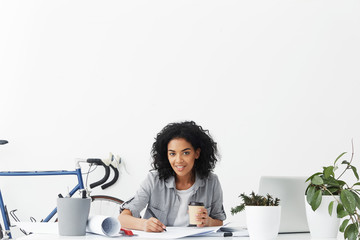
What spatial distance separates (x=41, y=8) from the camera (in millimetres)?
3809

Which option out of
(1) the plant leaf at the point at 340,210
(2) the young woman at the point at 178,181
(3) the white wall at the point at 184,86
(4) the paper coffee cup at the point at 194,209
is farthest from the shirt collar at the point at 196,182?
(3) the white wall at the point at 184,86

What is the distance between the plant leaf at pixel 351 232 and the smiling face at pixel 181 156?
2.88 feet

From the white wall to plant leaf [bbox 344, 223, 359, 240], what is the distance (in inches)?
85.3

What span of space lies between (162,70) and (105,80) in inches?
16.1

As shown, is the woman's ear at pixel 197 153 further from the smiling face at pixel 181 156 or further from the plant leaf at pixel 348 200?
the plant leaf at pixel 348 200

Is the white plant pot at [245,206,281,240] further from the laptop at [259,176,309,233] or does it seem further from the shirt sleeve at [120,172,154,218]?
the shirt sleeve at [120,172,154,218]

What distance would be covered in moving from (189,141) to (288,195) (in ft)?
2.30

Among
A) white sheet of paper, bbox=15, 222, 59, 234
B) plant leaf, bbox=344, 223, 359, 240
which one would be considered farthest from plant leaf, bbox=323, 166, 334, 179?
white sheet of paper, bbox=15, 222, 59, 234

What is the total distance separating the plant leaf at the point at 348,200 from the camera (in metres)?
1.41

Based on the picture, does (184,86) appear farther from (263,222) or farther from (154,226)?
(263,222)

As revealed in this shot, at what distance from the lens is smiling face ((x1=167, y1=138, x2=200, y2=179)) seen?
2.19m

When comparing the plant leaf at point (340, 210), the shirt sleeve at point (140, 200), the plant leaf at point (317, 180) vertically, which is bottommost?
the shirt sleeve at point (140, 200)

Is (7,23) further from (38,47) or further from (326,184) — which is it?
(326,184)

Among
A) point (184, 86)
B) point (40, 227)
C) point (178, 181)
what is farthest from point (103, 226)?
point (184, 86)
